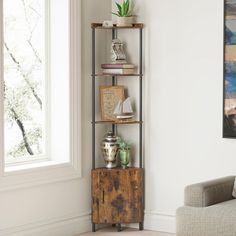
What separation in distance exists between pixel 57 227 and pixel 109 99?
3.77ft

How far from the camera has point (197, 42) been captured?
5.61m

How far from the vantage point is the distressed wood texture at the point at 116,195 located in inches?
227

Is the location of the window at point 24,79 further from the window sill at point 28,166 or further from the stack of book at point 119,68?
the stack of book at point 119,68

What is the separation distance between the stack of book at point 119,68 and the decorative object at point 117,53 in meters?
0.05

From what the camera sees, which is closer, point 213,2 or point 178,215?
point 178,215

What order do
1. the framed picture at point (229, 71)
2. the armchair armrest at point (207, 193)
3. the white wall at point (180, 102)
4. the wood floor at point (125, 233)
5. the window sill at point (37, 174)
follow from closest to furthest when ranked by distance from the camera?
the armchair armrest at point (207, 193) < the window sill at point (37, 174) < the framed picture at point (229, 71) < the white wall at point (180, 102) < the wood floor at point (125, 233)

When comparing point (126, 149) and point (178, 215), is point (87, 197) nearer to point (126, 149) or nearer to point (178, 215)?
point (126, 149)

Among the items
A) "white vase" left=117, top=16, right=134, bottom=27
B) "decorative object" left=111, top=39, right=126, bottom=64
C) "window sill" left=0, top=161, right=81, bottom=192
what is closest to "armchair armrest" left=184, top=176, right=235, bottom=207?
"window sill" left=0, top=161, right=81, bottom=192

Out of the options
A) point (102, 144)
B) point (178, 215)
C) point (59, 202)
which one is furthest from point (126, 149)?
point (178, 215)

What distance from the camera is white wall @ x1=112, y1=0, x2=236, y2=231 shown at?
5.54 metres

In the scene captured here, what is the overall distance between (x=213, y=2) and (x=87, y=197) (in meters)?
1.92

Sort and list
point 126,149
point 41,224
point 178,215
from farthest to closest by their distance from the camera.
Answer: point 126,149 → point 41,224 → point 178,215

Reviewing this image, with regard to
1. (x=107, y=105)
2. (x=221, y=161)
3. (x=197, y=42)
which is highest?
(x=197, y=42)

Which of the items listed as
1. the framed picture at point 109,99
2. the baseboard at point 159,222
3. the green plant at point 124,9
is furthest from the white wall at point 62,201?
the baseboard at point 159,222
